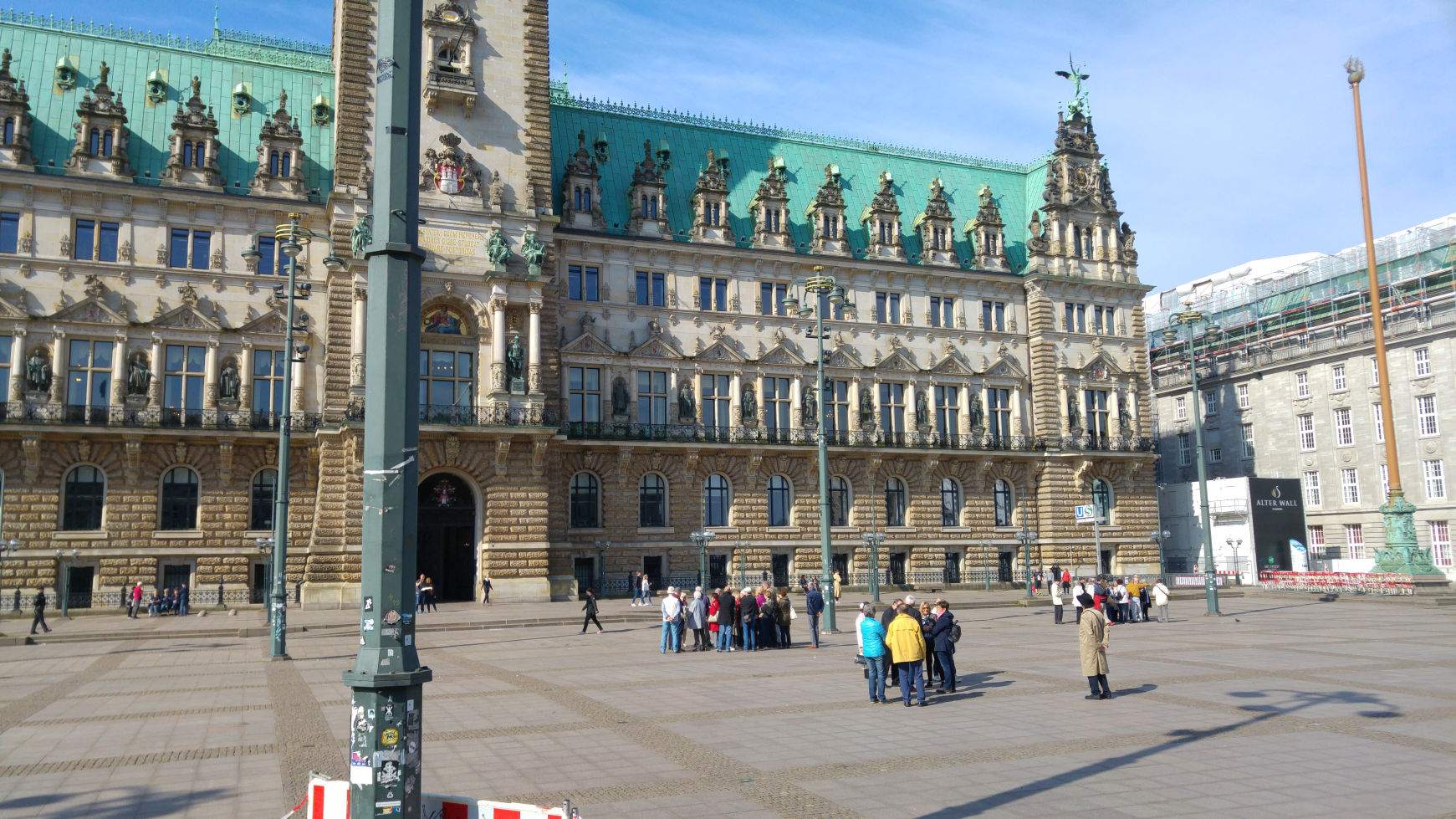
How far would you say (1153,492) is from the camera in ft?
200

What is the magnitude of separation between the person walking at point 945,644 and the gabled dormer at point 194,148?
132 ft

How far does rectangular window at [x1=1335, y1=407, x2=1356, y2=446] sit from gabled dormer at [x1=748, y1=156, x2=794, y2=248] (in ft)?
116

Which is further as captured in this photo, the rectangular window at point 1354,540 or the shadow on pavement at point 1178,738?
the rectangular window at point 1354,540

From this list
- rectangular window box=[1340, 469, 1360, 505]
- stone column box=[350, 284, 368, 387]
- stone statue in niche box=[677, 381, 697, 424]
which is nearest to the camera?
stone column box=[350, 284, 368, 387]

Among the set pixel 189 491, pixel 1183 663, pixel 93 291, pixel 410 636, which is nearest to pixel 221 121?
pixel 93 291

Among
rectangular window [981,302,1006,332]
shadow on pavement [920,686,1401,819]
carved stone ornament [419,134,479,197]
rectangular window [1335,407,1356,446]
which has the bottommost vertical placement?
shadow on pavement [920,686,1401,819]

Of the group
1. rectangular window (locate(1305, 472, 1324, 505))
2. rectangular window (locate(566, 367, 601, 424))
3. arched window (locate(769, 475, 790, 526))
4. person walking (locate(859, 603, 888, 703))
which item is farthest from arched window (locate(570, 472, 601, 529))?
rectangular window (locate(1305, 472, 1324, 505))

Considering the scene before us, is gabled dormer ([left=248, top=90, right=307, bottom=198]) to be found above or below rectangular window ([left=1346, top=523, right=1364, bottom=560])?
above

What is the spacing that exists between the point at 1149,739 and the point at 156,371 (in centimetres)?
4258

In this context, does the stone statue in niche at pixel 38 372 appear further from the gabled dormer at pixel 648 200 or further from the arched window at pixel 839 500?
the arched window at pixel 839 500

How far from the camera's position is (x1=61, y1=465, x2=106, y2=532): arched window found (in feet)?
140

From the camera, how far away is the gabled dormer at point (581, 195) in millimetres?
51656

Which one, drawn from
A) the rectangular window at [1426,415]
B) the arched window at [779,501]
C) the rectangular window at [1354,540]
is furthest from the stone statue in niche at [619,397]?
the rectangular window at [1426,415]

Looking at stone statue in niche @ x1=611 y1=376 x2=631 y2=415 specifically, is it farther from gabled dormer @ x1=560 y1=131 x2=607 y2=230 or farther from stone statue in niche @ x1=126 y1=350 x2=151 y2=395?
stone statue in niche @ x1=126 y1=350 x2=151 y2=395
